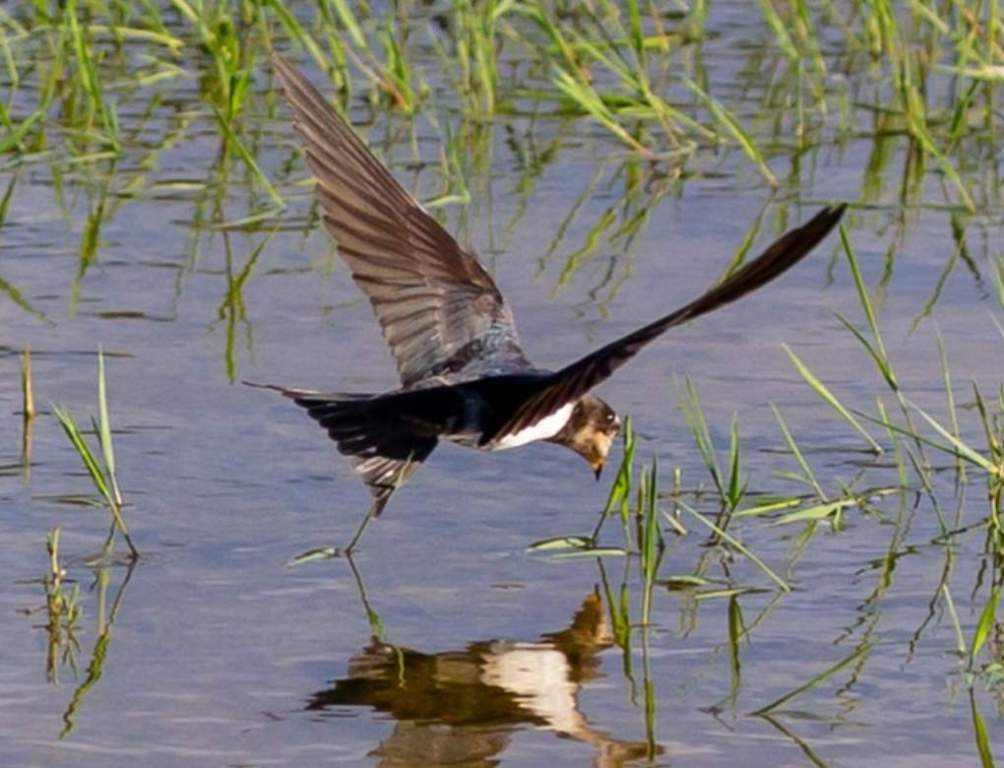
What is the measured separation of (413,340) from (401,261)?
5.6 inches

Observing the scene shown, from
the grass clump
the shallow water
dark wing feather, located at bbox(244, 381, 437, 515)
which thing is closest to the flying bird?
Result: dark wing feather, located at bbox(244, 381, 437, 515)

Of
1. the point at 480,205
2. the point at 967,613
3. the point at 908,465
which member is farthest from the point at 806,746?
the point at 480,205

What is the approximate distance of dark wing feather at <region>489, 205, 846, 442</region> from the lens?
126 inches

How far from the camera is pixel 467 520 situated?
14.5ft

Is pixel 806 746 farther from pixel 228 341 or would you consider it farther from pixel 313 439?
pixel 228 341

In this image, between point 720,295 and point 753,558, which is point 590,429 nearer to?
point 753,558

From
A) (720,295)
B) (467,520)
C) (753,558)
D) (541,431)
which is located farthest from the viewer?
(467,520)

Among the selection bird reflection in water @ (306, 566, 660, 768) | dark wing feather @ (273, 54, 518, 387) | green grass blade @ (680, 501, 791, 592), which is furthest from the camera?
dark wing feather @ (273, 54, 518, 387)

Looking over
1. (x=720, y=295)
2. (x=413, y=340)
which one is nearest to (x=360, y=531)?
(x=413, y=340)

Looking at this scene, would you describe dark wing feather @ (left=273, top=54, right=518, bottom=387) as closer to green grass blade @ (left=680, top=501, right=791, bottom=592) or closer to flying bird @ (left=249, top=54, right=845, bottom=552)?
flying bird @ (left=249, top=54, right=845, bottom=552)

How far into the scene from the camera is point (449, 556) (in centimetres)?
422

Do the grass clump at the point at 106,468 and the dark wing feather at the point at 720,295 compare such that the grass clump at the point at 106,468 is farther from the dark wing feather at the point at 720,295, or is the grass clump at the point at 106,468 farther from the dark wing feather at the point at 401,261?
the dark wing feather at the point at 720,295

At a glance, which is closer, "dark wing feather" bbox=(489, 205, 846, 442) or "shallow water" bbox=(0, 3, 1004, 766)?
"dark wing feather" bbox=(489, 205, 846, 442)

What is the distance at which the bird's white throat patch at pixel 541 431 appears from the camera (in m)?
4.11
